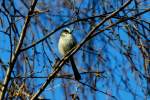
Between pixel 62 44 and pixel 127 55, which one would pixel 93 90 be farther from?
pixel 62 44

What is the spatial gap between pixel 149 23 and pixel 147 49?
9.0 inches

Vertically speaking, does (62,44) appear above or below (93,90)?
above

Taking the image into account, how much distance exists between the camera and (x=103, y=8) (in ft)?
10.9

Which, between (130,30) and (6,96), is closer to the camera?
(6,96)

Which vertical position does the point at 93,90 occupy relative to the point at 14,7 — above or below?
below

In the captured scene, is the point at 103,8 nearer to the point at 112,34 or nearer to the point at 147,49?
the point at 112,34

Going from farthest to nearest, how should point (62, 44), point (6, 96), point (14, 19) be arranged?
1. point (62, 44)
2. point (14, 19)
3. point (6, 96)

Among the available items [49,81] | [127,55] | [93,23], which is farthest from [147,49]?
→ [49,81]

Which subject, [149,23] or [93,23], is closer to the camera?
[149,23]

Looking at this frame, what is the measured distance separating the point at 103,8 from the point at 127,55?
0.37 metres

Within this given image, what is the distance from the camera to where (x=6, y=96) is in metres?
2.90

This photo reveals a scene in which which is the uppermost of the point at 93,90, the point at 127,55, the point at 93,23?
the point at 93,23

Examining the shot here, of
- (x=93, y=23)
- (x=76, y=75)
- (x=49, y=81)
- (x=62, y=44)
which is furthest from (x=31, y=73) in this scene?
(x=62, y=44)

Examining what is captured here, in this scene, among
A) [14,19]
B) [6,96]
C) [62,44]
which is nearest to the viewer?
[6,96]
